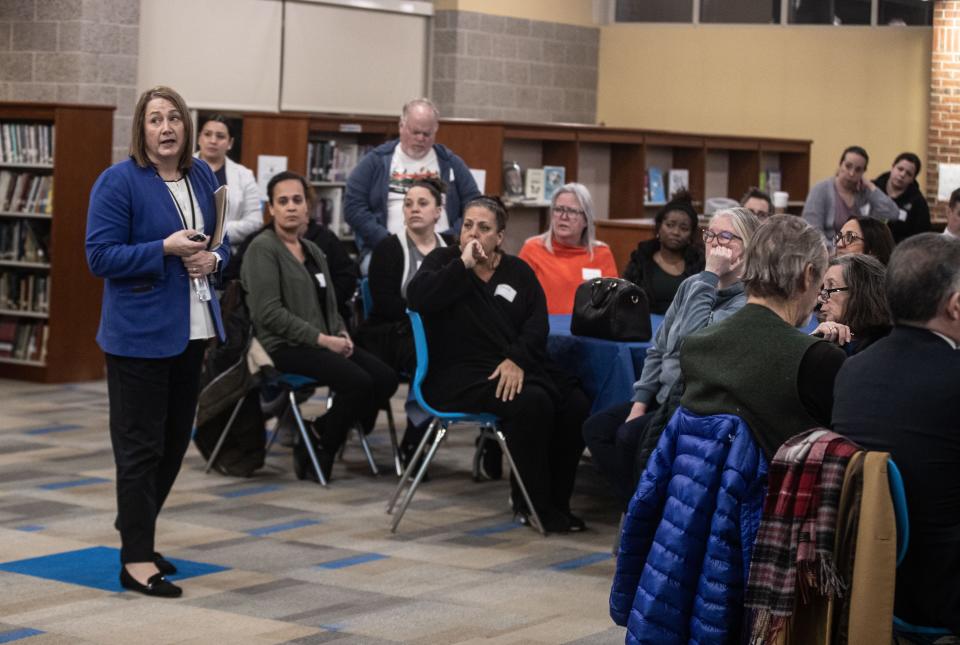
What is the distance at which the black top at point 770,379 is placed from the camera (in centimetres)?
314

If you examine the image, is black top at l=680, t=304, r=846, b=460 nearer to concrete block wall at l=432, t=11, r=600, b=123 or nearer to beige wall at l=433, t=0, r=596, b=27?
concrete block wall at l=432, t=11, r=600, b=123

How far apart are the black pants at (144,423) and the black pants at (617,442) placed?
1.51m

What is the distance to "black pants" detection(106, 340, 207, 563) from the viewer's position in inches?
189

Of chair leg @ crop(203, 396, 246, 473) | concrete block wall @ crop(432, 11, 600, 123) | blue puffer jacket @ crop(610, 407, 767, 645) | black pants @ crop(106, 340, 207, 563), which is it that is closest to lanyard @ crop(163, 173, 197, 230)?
black pants @ crop(106, 340, 207, 563)

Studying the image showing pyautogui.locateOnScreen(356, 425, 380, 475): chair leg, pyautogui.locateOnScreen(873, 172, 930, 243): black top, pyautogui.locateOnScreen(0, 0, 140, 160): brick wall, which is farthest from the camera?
pyautogui.locateOnScreen(873, 172, 930, 243): black top

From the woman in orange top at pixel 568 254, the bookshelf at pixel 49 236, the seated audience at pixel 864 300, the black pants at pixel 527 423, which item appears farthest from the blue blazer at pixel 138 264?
the bookshelf at pixel 49 236

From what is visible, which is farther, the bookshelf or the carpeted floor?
the bookshelf

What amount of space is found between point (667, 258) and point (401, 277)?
4.00ft

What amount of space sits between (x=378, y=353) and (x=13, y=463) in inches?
68.6

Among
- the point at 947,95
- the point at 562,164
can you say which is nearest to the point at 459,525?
the point at 562,164

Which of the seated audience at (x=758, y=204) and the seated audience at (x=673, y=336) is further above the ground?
the seated audience at (x=758, y=204)

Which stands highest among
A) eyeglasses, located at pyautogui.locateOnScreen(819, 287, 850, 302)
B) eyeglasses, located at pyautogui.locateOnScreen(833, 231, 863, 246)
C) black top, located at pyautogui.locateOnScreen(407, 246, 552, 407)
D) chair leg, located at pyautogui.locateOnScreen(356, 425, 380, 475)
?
eyeglasses, located at pyautogui.locateOnScreen(833, 231, 863, 246)

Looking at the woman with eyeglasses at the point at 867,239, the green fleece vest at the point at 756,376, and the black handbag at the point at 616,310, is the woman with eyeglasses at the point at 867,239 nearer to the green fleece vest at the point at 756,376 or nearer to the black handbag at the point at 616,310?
the black handbag at the point at 616,310

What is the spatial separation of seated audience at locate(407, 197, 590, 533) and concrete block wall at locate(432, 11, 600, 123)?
27.0ft
